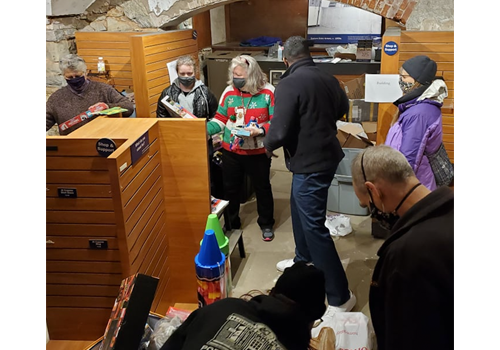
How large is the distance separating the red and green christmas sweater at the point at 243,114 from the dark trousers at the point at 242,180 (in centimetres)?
10

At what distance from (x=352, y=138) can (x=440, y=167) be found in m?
1.54

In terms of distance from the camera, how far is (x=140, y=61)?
414 centimetres

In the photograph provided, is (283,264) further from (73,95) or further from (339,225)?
(73,95)

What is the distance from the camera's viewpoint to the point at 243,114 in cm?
386

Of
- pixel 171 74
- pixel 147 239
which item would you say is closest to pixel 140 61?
pixel 171 74

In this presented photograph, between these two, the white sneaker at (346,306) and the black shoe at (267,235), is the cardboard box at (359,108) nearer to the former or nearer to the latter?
the black shoe at (267,235)

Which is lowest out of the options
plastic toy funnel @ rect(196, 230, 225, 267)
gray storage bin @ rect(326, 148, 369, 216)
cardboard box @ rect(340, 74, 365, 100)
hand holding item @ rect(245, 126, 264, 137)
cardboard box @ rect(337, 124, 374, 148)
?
gray storage bin @ rect(326, 148, 369, 216)

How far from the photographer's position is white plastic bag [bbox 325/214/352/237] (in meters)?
4.32

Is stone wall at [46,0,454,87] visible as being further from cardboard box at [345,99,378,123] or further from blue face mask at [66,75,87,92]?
blue face mask at [66,75,87,92]

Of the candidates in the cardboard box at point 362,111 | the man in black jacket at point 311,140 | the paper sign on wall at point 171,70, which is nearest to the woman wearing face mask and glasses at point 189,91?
the paper sign on wall at point 171,70

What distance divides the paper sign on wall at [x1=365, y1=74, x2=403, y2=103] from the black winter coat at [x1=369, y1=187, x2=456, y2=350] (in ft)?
8.17

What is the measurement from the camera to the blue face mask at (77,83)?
11.8 ft

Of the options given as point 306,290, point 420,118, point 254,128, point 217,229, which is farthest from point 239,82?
point 306,290

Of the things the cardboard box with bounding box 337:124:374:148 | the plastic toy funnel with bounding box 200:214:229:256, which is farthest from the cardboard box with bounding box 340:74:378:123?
the plastic toy funnel with bounding box 200:214:229:256
